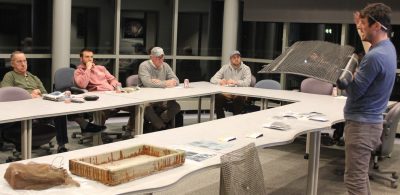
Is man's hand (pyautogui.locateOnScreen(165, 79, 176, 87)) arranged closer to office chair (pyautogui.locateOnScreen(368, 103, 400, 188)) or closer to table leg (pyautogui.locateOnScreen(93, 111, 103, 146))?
table leg (pyautogui.locateOnScreen(93, 111, 103, 146))

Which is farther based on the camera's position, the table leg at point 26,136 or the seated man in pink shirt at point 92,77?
the seated man in pink shirt at point 92,77

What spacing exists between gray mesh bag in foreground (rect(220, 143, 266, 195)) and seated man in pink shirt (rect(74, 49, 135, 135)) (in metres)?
3.37

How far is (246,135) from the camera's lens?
359 centimetres

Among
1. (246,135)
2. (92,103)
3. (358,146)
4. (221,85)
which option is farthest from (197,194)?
(221,85)

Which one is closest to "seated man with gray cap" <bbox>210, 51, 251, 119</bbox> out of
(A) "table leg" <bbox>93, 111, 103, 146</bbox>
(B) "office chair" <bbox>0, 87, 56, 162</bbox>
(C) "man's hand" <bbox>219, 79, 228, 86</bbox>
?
(C) "man's hand" <bbox>219, 79, 228, 86</bbox>

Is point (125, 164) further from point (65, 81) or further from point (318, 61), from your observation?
point (65, 81)

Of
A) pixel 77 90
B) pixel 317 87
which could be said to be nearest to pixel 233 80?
pixel 317 87

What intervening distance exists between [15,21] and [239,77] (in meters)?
3.38

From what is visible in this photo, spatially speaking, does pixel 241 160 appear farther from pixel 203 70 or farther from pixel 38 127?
pixel 203 70

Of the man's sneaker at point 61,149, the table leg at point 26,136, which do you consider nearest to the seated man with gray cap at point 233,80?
the man's sneaker at point 61,149

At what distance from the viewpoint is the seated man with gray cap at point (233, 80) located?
Answer: 22.2 ft

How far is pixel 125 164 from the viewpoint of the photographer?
2605 millimetres

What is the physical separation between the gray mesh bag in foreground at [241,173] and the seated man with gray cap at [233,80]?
13.3ft

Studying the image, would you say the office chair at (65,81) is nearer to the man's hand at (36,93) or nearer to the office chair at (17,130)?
the man's hand at (36,93)
